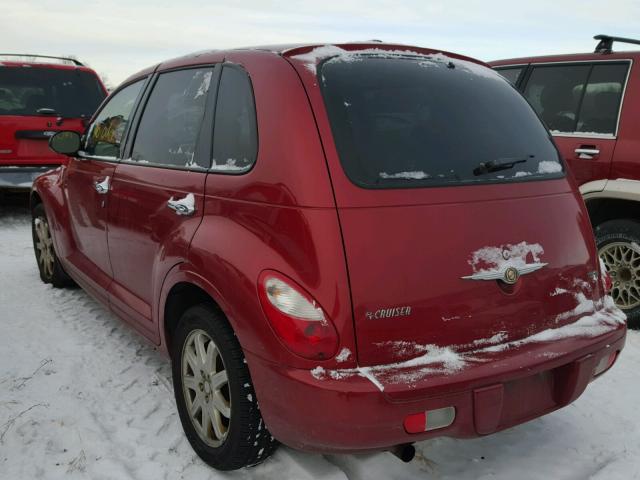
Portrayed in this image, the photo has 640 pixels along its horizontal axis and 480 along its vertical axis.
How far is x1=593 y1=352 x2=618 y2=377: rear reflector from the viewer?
2.34 m

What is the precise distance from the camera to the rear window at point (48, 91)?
24.3ft

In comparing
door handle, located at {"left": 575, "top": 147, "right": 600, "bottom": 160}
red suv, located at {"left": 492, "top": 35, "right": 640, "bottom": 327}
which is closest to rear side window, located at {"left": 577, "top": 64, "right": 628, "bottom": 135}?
red suv, located at {"left": 492, "top": 35, "right": 640, "bottom": 327}

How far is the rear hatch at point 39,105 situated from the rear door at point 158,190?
476 centimetres

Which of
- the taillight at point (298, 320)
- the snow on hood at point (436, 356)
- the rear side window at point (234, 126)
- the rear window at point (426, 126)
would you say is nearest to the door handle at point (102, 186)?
the rear side window at point (234, 126)

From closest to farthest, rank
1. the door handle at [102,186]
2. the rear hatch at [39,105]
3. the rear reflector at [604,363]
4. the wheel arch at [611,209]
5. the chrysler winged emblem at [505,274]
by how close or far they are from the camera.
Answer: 1. the chrysler winged emblem at [505,274]
2. the rear reflector at [604,363]
3. the door handle at [102,186]
4. the wheel arch at [611,209]
5. the rear hatch at [39,105]

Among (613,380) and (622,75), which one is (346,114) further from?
(622,75)

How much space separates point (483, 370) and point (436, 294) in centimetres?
30

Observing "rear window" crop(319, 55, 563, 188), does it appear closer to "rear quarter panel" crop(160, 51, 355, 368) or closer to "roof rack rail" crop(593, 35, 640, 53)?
"rear quarter panel" crop(160, 51, 355, 368)

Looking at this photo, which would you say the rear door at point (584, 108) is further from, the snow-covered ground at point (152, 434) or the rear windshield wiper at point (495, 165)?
the rear windshield wiper at point (495, 165)

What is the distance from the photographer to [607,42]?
4.64 metres

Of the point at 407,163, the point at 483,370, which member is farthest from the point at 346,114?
the point at 483,370

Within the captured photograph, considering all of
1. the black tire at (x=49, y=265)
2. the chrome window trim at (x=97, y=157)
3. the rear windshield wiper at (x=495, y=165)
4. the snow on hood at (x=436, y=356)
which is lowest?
the black tire at (x=49, y=265)

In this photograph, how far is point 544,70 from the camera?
495 centimetres

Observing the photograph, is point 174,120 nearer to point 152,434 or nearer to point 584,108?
point 152,434
